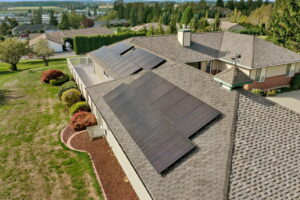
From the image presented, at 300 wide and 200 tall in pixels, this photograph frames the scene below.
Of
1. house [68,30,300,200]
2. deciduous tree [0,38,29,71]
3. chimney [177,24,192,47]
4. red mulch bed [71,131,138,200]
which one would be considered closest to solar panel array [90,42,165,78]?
house [68,30,300,200]

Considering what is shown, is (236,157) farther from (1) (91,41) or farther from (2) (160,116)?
(1) (91,41)

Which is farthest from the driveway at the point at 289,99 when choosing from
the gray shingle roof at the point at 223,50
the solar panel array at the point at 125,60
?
the solar panel array at the point at 125,60

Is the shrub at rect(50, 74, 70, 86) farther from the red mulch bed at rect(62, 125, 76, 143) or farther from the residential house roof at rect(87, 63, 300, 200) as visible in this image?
the residential house roof at rect(87, 63, 300, 200)

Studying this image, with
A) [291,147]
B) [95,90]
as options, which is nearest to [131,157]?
[291,147]

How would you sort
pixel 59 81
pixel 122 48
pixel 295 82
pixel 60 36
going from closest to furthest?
pixel 295 82 < pixel 122 48 < pixel 59 81 < pixel 60 36

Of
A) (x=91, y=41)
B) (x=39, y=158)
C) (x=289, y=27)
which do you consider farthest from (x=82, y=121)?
(x=91, y=41)
